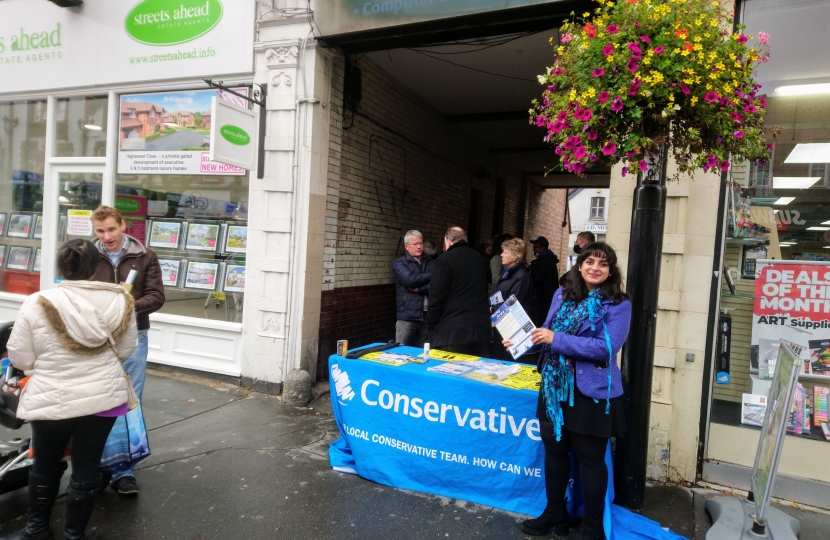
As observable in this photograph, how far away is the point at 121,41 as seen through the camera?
6535 mm

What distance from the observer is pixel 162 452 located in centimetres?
423

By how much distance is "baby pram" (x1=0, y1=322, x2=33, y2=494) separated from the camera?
3.11 m

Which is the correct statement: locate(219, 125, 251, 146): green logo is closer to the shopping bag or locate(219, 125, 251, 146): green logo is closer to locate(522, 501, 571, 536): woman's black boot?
the shopping bag

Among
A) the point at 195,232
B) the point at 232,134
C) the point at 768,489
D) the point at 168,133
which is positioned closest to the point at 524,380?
the point at 768,489

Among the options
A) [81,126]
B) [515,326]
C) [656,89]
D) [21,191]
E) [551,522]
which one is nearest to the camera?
[656,89]

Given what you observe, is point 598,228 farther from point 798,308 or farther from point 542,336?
point 542,336

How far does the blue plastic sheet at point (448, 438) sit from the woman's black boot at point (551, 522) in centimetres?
14

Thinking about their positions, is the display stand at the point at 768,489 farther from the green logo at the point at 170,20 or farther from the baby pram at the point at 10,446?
the green logo at the point at 170,20

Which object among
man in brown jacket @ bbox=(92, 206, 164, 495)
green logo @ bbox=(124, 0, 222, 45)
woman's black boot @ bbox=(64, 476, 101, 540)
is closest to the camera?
woman's black boot @ bbox=(64, 476, 101, 540)

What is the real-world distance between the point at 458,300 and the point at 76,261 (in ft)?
10.3

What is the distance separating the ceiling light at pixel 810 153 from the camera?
12.9 feet

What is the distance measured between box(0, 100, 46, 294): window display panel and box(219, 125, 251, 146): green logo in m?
4.08

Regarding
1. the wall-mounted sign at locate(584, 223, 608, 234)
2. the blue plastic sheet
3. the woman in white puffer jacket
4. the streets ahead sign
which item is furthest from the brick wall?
the wall-mounted sign at locate(584, 223, 608, 234)

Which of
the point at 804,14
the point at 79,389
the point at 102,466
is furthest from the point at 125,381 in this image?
the point at 804,14
